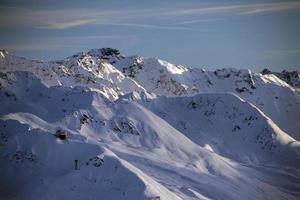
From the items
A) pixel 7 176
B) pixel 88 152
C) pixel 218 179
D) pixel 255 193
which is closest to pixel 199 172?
pixel 218 179

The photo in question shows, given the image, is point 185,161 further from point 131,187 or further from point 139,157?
point 131,187

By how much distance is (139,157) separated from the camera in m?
182

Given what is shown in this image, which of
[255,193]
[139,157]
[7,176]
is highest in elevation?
[7,176]

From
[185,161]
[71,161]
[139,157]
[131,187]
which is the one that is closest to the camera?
[131,187]

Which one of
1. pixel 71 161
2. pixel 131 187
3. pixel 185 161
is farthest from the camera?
pixel 185 161

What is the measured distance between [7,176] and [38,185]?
11374mm

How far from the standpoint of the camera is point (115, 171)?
12812 centimetres

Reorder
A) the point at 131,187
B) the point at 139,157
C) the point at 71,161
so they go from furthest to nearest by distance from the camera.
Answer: the point at 139,157, the point at 71,161, the point at 131,187

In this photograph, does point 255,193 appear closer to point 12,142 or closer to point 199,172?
point 199,172

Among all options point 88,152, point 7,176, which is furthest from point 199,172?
point 7,176

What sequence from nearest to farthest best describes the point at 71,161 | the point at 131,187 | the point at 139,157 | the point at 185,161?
the point at 131,187, the point at 71,161, the point at 139,157, the point at 185,161

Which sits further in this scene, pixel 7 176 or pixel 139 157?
pixel 139 157

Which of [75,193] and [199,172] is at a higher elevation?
[75,193]

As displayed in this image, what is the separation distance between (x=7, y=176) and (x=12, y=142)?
34.7 ft
